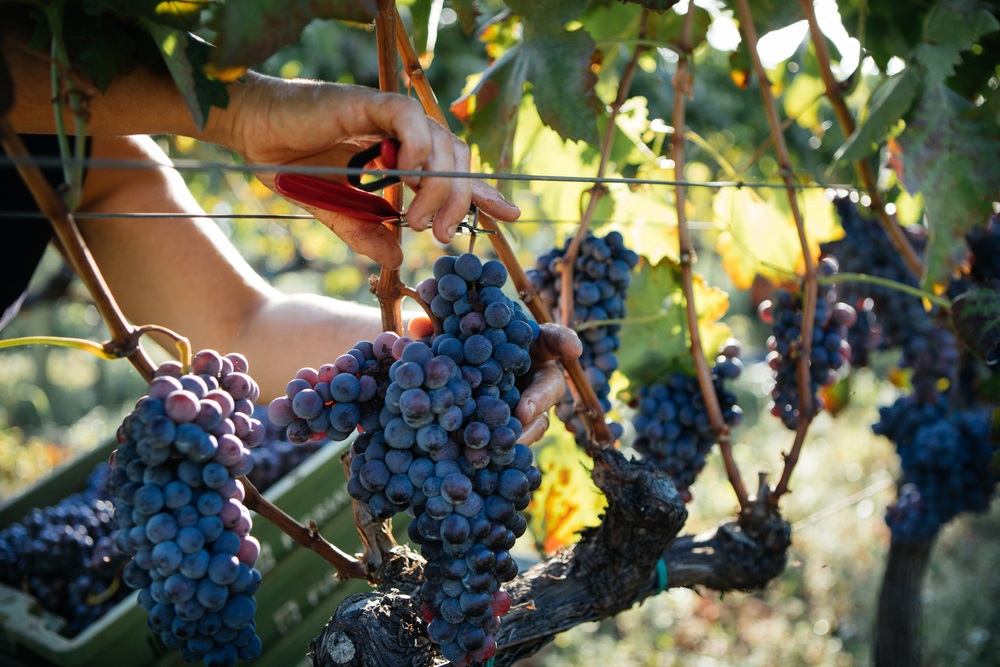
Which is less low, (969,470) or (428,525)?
(428,525)

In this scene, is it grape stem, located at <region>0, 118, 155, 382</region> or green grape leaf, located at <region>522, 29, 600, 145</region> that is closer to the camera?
grape stem, located at <region>0, 118, 155, 382</region>

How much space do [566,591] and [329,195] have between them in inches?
24.2

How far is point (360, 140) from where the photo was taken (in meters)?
0.86

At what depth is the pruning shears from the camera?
781 mm

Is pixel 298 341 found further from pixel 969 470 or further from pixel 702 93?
pixel 702 93

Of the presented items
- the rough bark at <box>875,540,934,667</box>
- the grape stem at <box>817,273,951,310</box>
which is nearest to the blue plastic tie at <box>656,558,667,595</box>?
the grape stem at <box>817,273,951,310</box>

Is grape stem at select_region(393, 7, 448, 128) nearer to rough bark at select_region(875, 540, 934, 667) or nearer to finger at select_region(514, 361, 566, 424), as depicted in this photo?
finger at select_region(514, 361, 566, 424)

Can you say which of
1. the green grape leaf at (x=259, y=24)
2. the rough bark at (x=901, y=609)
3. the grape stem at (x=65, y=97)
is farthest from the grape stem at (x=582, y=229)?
the rough bark at (x=901, y=609)

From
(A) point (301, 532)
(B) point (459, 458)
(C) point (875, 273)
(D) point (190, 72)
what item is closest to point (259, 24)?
(D) point (190, 72)

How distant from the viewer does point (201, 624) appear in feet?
2.49

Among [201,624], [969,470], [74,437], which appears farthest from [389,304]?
[74,437]

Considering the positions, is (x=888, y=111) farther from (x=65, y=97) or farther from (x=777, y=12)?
(x=65, y=97)

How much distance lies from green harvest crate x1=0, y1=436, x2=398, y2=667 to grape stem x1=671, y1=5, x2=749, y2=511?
3.01 feet

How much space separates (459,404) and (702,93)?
399 centimetres
